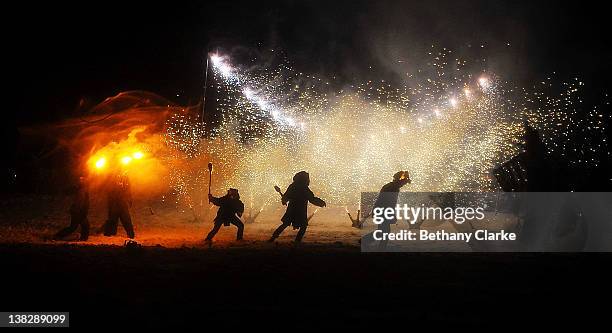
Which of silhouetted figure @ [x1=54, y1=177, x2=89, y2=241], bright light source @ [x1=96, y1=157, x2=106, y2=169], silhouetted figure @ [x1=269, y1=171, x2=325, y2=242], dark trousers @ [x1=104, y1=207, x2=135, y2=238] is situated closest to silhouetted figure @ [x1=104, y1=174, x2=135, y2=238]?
dark trousers @ [x1=104, y1=207, x2=135, y2=238]

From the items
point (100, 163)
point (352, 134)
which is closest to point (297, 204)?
point (100, 163)

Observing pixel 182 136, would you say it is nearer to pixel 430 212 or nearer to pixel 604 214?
pixel 430 212

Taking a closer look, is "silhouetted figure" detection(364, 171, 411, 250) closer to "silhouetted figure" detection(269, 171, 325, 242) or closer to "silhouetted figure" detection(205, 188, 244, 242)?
"silhouetted figure" detection(269, 171, 325, 242)

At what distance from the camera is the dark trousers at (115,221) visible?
36.6 feet

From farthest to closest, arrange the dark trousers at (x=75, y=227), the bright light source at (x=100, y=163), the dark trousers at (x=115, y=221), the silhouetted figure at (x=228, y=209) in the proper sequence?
the bright light source at (x=100, y=163)
the dark trousers at (x=115, y=221)
the silhouetted figure at (x=228, y=209)
the dark trousers at (x=75, y=227)

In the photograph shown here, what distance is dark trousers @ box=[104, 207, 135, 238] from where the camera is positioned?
11141mm

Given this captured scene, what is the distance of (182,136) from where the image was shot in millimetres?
22688

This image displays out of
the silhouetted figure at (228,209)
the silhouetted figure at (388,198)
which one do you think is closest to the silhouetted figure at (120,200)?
the silhouetted figure at (228,209)

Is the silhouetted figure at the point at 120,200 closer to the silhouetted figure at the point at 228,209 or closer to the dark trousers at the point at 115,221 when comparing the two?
the dark trousers at the point at 115,221

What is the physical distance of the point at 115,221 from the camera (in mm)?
11438

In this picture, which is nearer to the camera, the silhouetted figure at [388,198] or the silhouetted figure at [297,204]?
the silhouetted figure at [388,198]

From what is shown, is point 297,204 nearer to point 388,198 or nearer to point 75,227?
point 388,198

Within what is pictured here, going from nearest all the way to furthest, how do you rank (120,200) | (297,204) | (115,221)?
(297,204) → (120,200) → (115,221)

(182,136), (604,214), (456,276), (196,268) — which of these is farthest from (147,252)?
(182,136)
